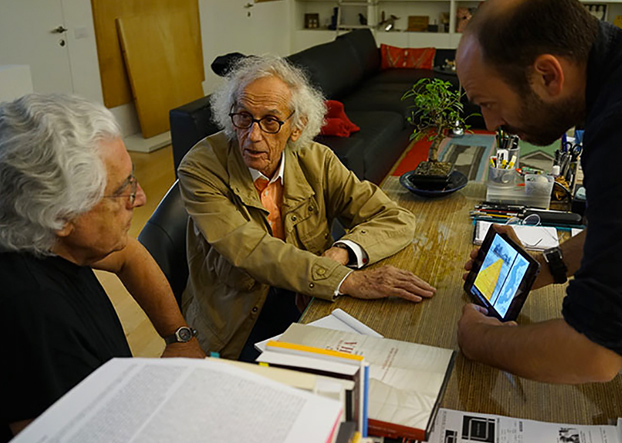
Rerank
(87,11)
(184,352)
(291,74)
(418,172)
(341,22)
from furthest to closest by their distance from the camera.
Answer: (341,22) < (87,11) < (418,172) < (291,74) < (184,352)

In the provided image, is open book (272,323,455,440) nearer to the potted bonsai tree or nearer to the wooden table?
the wooden table

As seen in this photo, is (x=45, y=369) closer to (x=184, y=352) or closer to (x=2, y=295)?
(x=2, y=295)

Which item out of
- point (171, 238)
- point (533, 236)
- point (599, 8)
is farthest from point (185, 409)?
point (599, 8)

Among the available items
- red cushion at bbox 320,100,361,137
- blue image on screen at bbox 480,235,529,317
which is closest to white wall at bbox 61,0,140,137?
red cushion at bbox 320,100,361,137

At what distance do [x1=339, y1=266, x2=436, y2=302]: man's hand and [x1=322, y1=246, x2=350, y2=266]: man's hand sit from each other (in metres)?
0.16

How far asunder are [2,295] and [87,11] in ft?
14.5

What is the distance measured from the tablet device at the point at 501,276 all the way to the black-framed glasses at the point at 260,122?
67cm

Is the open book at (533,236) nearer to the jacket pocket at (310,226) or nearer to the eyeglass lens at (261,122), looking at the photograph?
the jacket pocket at (310,226)

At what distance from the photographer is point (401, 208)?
Answer: 1845 mm

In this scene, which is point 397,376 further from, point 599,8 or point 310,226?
point 599,8

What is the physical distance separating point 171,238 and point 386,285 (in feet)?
2.19

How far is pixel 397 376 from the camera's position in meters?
1.00

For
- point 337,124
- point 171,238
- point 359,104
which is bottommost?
point 359,104

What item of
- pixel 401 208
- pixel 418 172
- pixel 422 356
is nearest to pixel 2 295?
pixel 422 356
